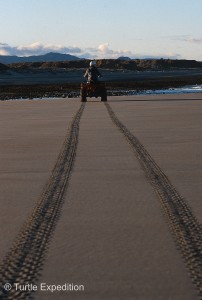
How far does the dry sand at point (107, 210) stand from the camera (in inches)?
179

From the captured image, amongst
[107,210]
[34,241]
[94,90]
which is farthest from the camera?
[94,90]

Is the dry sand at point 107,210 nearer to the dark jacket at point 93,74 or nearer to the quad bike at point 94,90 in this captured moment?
the quad bike at point 94,90

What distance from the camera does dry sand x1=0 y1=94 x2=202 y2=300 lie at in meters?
4.55

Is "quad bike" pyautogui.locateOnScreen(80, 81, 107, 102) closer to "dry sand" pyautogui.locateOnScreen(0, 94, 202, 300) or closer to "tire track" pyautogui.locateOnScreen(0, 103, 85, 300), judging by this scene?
"dry sand" pyautogui.locateOnScreen(0, 94, 202, 300)

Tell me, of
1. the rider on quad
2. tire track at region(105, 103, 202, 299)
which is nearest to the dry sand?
tire track at region(105, 103, 202, 299)

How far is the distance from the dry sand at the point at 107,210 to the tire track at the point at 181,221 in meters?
0.07

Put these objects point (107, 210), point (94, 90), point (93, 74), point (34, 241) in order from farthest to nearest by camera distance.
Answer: point (93, 74) < point (94, 90) < point (107, 210) < point (34, 241)

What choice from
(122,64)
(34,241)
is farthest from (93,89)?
(122,64)

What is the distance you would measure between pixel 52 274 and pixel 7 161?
573 cm

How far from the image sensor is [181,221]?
6047 mm

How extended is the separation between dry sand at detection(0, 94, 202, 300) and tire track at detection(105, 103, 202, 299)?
2.8 inches

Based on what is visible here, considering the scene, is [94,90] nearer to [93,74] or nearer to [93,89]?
[93,89]

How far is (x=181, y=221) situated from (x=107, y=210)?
911mm

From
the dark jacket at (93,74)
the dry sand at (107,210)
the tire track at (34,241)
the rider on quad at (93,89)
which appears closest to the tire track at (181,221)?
the dry sand at (107,210)
